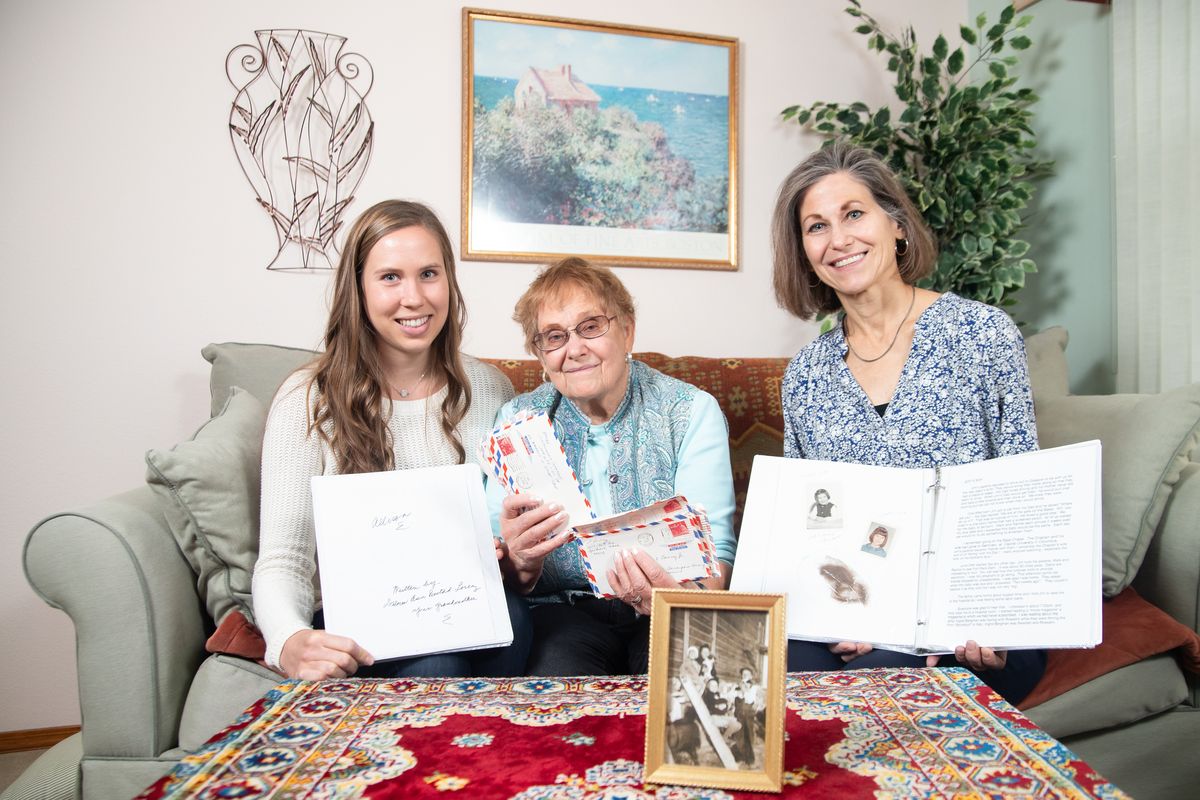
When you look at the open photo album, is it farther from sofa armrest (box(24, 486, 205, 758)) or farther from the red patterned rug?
sofa armrest (box(24, 486, 205, 758))

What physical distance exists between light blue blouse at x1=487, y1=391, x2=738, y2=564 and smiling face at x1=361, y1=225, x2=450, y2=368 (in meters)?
0.33

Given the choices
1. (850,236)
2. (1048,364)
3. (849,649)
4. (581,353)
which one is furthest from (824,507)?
(1048,364)

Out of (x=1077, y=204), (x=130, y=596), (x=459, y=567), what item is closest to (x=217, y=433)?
(x=130, y=596)

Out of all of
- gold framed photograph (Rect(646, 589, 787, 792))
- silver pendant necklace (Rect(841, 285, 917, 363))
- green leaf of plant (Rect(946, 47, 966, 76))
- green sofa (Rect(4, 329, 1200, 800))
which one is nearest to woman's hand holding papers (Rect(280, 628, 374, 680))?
green sofa (Rect(4, 329, 1200, 800))

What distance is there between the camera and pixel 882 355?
1619 millimetres

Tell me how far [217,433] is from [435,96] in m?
1.42

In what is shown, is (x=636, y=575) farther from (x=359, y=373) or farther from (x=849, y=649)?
(x=359, y=373)

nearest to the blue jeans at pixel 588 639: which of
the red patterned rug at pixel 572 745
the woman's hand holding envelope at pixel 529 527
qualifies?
the woman's hand holding envelope at pixel 529 527

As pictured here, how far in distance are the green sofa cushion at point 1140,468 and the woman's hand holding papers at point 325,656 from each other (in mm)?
1423

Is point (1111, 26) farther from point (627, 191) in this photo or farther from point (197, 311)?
point (197, 311)

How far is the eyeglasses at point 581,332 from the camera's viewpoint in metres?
1.50

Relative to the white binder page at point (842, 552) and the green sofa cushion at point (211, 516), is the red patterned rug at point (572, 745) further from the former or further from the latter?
the green sofa cushion at point (211, 516)

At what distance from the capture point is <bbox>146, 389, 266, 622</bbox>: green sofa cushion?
1.47m

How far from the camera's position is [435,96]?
2.55 metres
